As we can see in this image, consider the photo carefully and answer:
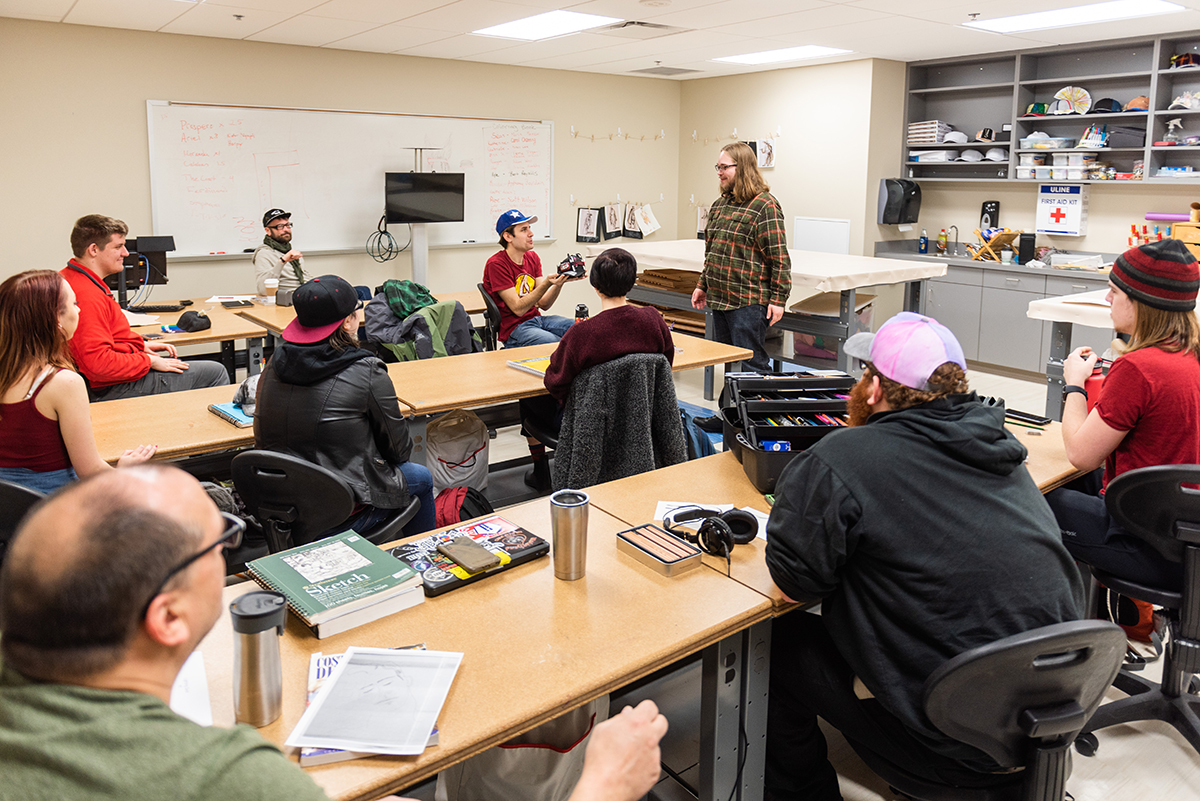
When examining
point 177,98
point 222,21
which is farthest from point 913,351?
point 177,98

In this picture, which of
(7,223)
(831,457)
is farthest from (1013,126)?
(7,223)

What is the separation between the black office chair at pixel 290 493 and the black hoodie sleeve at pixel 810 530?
1194 millimetres

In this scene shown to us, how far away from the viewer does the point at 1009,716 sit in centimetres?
148

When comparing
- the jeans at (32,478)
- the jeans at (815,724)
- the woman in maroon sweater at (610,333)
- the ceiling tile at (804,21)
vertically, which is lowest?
the jeans at (815,724)

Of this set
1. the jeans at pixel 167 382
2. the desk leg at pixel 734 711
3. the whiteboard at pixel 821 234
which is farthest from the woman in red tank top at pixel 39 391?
the whiteboard at pixel 821 234

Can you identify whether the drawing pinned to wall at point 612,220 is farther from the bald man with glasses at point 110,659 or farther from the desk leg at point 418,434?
the bald man with glasses at point 110,659

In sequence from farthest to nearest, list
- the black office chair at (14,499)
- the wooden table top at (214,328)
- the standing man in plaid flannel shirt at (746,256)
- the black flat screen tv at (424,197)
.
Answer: the black flat screen tv at (424,197) → the standing man in plaid flannel shirt at (746,256) → the wooden table top at (214,328) → the black office chair at (14,499)

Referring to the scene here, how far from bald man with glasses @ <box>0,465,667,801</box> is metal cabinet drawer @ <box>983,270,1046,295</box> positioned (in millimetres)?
6785

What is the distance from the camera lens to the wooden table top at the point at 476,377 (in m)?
3.20

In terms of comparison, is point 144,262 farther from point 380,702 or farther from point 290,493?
point 380,702

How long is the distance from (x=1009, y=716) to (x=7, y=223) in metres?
6.49

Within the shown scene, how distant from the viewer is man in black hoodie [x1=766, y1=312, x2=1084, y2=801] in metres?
1.55

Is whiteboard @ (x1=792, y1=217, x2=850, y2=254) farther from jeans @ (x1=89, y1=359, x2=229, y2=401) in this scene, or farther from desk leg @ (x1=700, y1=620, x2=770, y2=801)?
desk leg @ (x1=700, y1=620, x2=770, y2=801)

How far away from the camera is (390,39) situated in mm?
6230
